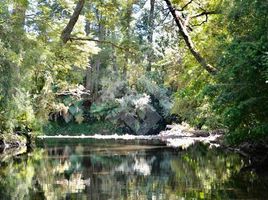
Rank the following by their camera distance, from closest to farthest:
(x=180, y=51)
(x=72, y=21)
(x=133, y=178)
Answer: (x=133, y=178) < (x=72, y=21) < (x=180, y=51)

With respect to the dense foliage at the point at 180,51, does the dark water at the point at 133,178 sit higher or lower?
lower

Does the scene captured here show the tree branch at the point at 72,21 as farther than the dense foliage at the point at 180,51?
Yes

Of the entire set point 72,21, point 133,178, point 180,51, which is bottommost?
point 133,178

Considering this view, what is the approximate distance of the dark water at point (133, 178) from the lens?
777 centimetres

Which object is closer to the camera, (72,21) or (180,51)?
(72,21)

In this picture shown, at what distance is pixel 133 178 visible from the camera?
9.80 meters

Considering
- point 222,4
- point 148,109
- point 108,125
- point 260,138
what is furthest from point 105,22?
point 108,125

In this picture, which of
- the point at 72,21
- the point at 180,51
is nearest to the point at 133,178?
the point at 72,21

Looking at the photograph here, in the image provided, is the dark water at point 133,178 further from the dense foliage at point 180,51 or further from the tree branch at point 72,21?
the tree branch at point 72,21

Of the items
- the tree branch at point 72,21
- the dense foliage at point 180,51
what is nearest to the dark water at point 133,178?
the dense foliage at point 180,51

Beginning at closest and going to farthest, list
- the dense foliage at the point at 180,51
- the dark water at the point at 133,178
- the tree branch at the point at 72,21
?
the dark water at the point at 133,178
the dense foliage at the point at 180,51
the tree branch at the point at 72,21

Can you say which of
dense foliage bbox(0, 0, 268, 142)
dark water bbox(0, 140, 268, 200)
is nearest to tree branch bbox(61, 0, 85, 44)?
dense foliage bbox(0, 0, 268, 142)

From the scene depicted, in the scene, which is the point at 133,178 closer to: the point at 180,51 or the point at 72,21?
the point at 72,21

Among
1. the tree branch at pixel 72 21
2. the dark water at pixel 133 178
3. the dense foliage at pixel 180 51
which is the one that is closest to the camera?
the dark water at pixel 133 178
